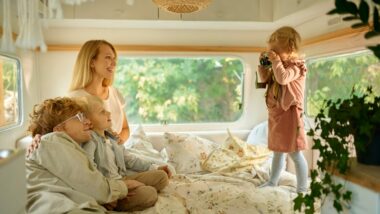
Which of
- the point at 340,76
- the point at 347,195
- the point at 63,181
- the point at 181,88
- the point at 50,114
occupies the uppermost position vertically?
the point at 340,76

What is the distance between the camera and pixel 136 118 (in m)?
3.12

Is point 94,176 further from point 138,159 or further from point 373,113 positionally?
point 373,113

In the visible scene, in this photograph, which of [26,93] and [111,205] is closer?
[111,205]

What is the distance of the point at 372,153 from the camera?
0.84 meters

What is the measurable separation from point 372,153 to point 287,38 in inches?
54.0

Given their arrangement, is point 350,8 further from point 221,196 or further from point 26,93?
point 26,93

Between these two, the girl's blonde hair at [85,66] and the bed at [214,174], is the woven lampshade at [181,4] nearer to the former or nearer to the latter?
the girl's blonde hair at [85,66]

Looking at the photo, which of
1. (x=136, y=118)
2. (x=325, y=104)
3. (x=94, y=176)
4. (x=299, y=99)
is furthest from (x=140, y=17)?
(x=325, y=104)

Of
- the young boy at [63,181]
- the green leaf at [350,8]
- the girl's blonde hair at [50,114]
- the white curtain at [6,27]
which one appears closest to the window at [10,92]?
the white curtain at [6,27]

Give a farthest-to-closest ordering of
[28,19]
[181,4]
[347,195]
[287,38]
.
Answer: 1. [287,38]
2. [181,4]
3. [28,19]
4. [347,195]

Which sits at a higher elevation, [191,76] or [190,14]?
[190,14]

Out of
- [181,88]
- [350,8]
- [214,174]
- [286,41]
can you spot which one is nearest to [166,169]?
[214,174]

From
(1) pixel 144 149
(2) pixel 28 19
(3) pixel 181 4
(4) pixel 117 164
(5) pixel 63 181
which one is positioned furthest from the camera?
(1) pixel 144 149

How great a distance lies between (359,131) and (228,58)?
243 cm
